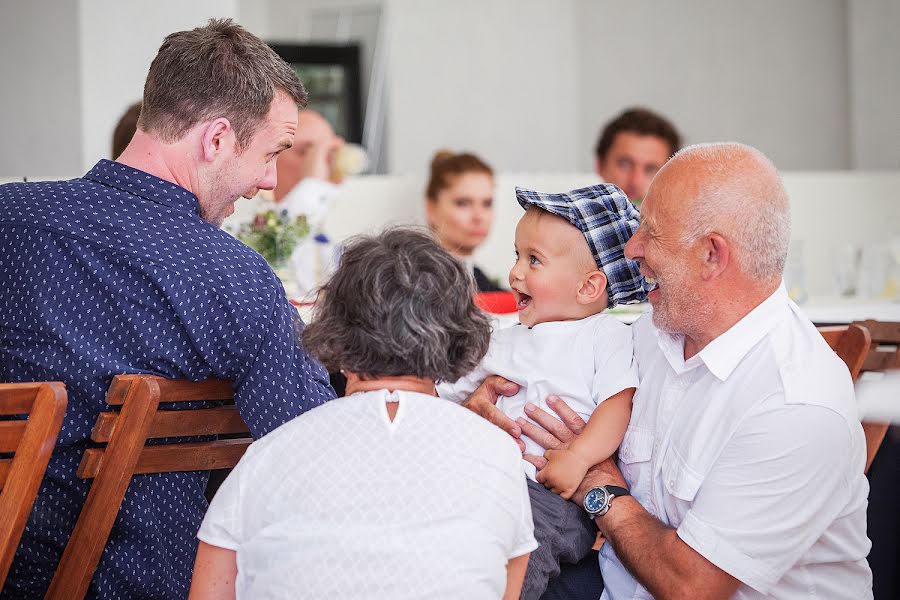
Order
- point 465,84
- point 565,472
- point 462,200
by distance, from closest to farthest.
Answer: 1. point 565,472
2. point 462,200
3. point 465,84

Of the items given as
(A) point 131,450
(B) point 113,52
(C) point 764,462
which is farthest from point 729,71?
(A) point 131,450

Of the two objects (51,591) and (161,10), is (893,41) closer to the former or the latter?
(161,10)

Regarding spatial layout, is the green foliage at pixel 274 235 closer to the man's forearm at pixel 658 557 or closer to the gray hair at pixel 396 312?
the man's forearm at pixel 658 557

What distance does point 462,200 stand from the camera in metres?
4.65

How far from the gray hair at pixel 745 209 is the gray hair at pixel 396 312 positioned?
1.63 feet

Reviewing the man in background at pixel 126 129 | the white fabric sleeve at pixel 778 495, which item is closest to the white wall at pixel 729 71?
the man in background at pixel 126 129

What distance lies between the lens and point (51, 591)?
1.64 m

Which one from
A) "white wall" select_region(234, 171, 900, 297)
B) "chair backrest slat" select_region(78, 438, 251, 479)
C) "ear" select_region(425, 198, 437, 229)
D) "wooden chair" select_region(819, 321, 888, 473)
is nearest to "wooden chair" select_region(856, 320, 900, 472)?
"wooden chair" select_region(819, 321, 888, 473)

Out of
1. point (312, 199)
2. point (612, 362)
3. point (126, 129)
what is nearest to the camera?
point (612, 362)

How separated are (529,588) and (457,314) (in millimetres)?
484

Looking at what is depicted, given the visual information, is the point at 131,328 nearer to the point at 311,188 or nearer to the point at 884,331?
the point at 884,331

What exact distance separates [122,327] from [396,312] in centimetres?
56

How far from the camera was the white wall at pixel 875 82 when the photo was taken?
651 centimetres

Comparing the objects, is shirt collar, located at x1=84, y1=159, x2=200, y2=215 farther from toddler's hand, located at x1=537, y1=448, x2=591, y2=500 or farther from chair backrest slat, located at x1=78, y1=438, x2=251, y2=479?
toddler's hand, located at x1=537, y1=448, x2=591, y2=500
